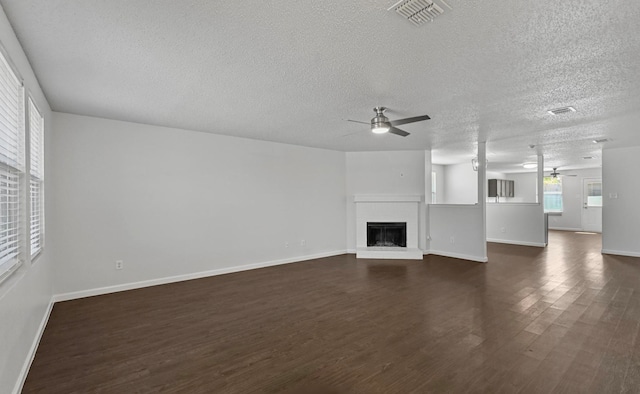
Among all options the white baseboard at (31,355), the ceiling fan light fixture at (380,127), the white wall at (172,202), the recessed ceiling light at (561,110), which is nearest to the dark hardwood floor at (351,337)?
the white baseboard at (31,355)

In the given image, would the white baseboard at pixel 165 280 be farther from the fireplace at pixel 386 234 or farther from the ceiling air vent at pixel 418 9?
the ceiling air vent at pixel 418 9

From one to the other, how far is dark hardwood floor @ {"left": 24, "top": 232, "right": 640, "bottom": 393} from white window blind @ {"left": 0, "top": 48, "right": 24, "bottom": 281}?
1.02 m

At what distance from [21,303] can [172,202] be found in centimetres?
265

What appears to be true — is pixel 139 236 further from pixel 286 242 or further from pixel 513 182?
pixel 513 182

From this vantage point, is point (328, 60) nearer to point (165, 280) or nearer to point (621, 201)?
point (165, 280)

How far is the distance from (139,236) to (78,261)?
0.76 metres

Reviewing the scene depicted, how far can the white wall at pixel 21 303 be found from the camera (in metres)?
1.80

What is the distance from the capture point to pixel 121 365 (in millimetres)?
2383

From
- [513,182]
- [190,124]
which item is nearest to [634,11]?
[190,124]

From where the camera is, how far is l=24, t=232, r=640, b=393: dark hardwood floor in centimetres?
214

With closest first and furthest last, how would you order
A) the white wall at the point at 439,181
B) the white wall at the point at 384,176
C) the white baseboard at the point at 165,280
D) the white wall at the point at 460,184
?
1. the white baseboard at the point at 165,280
2. the white wall at the point at 384,176
3. the white wall at the point at 460,184
4. the white wall at the point at 439,181

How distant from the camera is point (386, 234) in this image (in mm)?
6992

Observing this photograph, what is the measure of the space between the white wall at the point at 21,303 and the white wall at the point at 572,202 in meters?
14.6

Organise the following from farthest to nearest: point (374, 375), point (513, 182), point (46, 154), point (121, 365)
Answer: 1. point (513, 182)
2. point (46, 154)
3. point (121, 365)
4. point (374, 375)
